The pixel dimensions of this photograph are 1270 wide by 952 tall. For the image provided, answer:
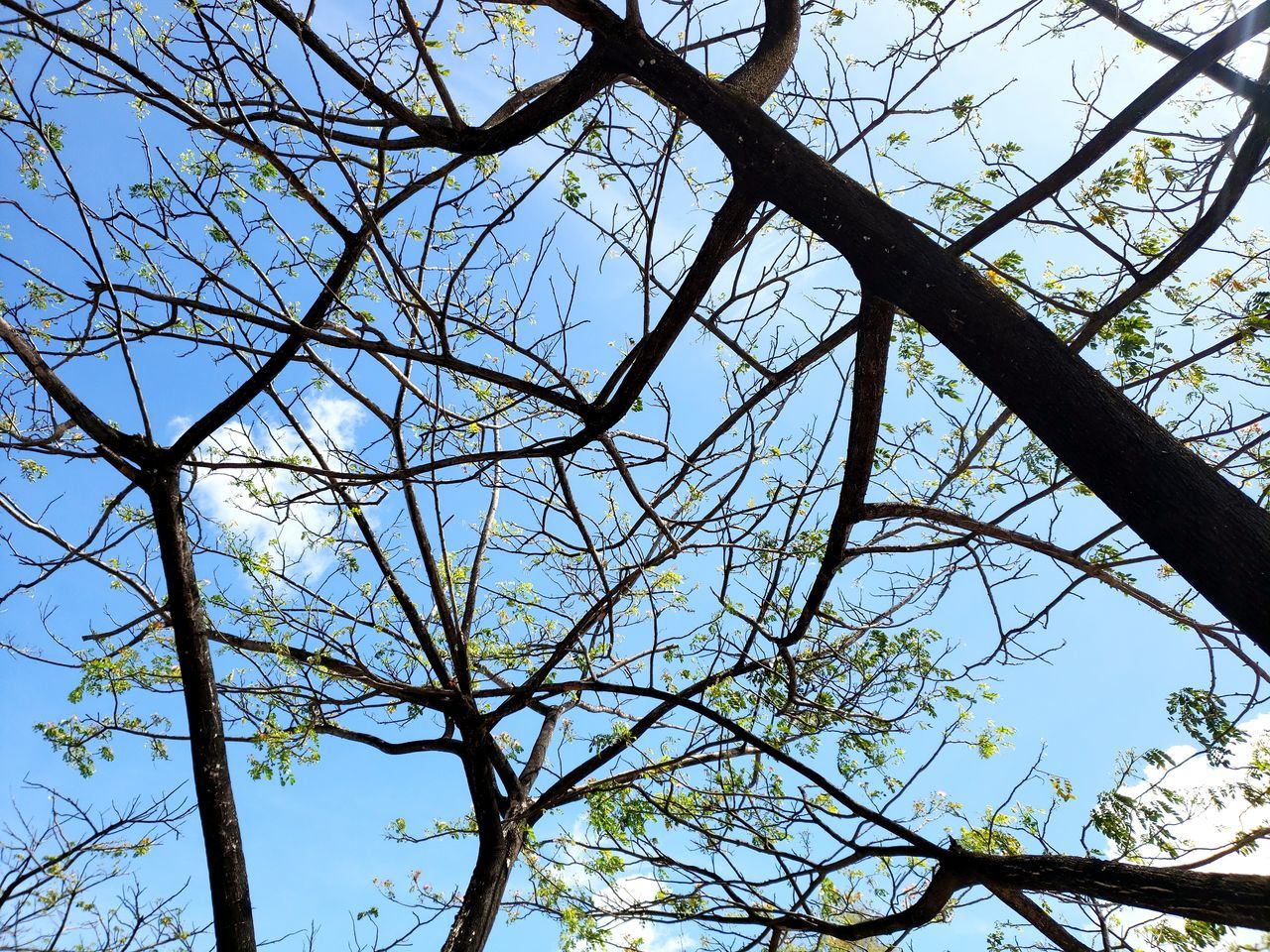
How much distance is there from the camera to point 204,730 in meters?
4.40

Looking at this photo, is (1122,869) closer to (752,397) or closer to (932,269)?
(932,269)

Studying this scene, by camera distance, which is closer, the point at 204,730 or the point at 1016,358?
the point at 1016,358

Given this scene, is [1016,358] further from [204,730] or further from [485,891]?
[485,891]

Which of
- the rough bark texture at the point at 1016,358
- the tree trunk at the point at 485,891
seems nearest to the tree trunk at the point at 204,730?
the tree trunk at the point at 485,891

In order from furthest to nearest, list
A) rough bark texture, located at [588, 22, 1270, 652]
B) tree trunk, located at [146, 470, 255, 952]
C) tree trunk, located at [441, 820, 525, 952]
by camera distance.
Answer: tree trunk, located at [441, 820, 525, 952]
tree trunk, located at [146, 470, 255, 952]
rough bark texture, located at [588, 22, 1270, 652]

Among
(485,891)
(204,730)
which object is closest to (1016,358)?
(204,730)

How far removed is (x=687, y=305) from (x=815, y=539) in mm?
2301

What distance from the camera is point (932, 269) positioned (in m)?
2.68

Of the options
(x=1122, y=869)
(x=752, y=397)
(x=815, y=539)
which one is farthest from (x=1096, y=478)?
(x=815, y=539)

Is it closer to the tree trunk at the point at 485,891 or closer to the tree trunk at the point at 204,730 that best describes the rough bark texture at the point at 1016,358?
the tree trunk at the point at 204,730

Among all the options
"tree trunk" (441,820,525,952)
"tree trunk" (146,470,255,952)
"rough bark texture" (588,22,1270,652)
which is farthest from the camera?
"tree trunk" (441,820,525,952)

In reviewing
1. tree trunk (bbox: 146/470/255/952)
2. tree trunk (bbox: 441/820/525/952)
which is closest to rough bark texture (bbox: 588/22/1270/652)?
tree trunk (bbox: 146/470/255/952)

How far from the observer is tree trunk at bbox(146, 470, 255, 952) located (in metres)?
4.01

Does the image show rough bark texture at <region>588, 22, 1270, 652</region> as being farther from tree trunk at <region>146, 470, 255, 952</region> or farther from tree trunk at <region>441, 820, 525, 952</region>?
tree trunk at <region>441, 820, 525, 952</region>
